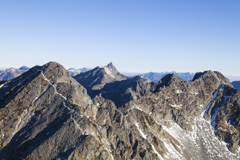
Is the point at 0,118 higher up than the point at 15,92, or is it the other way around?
the point at 15,92

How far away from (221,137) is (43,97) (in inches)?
7023

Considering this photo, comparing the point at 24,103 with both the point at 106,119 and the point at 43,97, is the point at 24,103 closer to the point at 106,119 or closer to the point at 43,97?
the point at 43,97

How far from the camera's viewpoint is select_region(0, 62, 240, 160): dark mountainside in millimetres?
84188

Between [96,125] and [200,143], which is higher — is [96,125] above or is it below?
above

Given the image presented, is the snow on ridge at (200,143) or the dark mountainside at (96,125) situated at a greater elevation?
the dark mountainside at (96,125)

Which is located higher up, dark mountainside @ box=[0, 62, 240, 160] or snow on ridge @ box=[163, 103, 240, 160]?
dark mountainside @ box=[0, 62, 240, 160]

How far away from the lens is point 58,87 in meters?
116

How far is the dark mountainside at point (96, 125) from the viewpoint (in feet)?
276

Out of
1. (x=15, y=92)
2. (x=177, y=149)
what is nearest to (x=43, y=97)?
(x=15, y=92)

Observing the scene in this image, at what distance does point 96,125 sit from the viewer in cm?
10294

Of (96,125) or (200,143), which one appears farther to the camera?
(200,143)

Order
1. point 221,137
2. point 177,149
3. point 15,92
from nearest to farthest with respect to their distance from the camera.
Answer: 1. point 15,92
2. point 177,149
3. point 221,137

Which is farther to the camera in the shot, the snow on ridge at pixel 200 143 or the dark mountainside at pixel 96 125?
the snow on ridge at pixel 200 143

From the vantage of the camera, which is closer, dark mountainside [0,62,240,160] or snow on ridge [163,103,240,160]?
dark mountainside [0,62,240,160]
